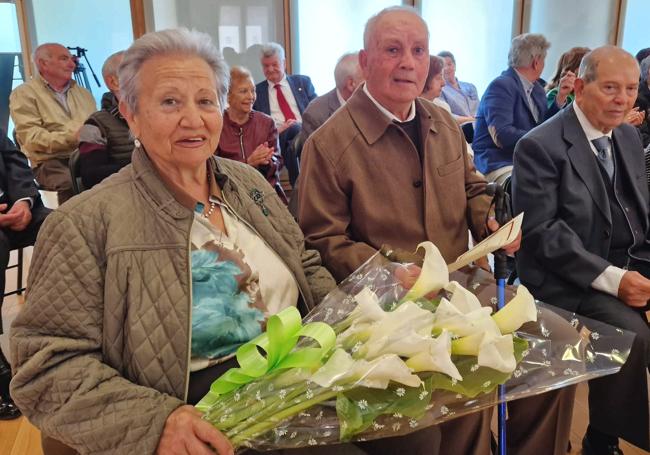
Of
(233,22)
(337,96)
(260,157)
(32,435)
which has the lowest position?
(32,435)

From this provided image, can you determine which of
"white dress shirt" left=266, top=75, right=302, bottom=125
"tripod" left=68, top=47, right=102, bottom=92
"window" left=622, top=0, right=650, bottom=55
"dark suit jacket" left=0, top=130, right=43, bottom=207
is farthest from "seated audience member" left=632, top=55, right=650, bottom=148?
"tripod" left=68, top=47, right=102, bottom=92

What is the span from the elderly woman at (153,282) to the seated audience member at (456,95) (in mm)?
4294

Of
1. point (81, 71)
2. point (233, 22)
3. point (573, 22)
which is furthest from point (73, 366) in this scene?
point (573, 22)

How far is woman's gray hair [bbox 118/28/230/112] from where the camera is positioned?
123cm

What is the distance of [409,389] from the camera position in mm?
844

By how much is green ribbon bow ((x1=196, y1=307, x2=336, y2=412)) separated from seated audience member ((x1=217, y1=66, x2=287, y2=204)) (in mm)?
2701

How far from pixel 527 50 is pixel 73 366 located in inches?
Answer: 143

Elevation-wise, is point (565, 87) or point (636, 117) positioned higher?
point (565, 87)

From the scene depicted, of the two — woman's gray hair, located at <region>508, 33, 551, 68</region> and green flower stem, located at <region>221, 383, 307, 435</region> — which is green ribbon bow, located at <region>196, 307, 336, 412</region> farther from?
woman's gray hair, located at <region>508, 33, 551, 68</region>

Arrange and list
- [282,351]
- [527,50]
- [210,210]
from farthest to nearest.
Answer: [527,50], [210,210], [282,351]

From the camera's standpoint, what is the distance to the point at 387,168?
5.80 ft

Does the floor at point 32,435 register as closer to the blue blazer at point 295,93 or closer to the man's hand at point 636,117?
the man's hand at point 636,117

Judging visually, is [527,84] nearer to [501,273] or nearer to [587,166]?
[587,166]

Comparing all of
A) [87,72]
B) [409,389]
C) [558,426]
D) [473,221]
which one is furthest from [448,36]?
[409,389]
